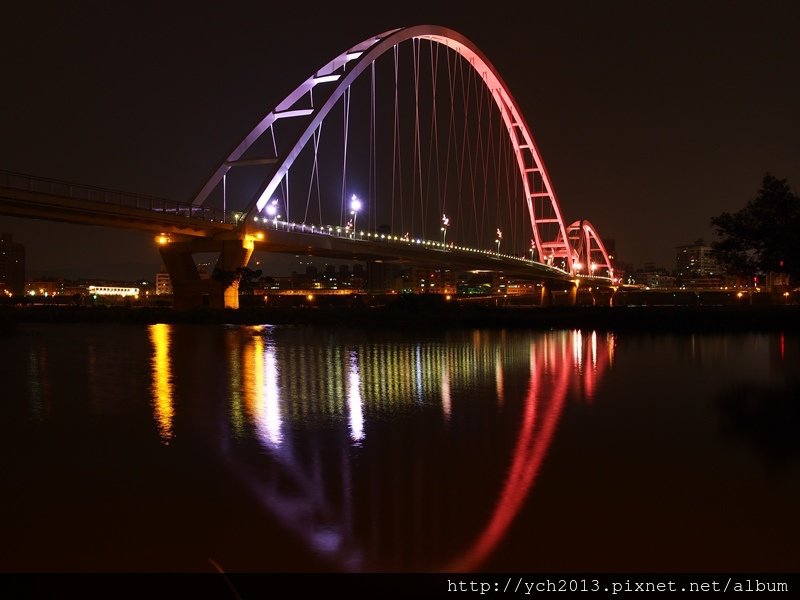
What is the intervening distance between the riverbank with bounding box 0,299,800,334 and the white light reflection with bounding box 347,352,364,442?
20766 mm

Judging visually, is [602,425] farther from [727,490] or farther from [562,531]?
[562,531]

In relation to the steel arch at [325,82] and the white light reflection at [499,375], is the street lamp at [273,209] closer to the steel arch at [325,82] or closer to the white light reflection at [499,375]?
the steel arch at [325,82]

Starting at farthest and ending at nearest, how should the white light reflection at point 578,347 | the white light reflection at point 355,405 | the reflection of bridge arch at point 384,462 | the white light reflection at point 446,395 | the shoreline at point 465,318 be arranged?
the shoreline at point 465,318 → the white light reflection at point 578,347 → the white light reflection at point 446,395 → the white light reflection at point 355,405 → the reflection of bridge arch at point 384,462

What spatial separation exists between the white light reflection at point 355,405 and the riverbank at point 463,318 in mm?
20766

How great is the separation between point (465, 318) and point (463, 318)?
0.11 meters

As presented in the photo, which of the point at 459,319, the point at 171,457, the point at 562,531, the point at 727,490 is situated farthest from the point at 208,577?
the point at 459,319

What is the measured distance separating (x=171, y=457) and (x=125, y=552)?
9.35 ft

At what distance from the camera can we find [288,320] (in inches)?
1657

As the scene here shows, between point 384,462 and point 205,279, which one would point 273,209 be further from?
point 384,462

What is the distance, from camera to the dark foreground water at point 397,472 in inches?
208

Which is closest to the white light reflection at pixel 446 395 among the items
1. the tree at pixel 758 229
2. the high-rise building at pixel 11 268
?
the tree at pixel 758 229

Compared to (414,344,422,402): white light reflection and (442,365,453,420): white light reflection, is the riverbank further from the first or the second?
(442,365,453,420): white light reflection

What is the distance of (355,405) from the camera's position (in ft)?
38.6

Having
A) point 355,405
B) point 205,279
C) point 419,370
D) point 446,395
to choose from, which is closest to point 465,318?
point 205,279
